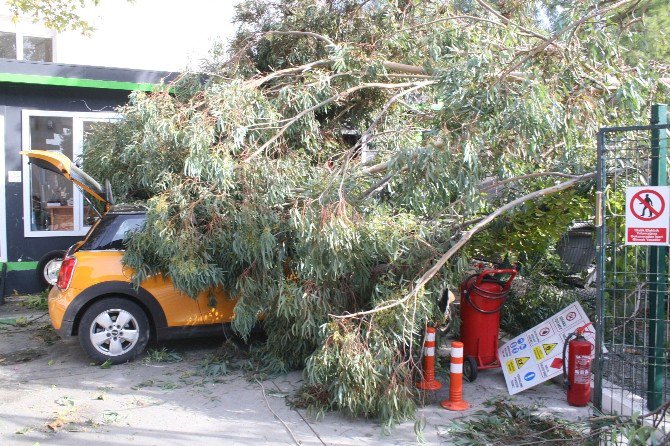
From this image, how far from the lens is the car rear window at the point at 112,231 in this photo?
23.3 feet

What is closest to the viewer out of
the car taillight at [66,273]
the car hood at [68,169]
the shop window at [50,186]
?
the car taillight at [66,273]

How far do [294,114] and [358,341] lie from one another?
3.34 metres

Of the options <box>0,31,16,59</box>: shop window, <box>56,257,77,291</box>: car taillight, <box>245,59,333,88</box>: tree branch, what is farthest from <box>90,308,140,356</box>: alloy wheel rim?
<box>0,31,16,59</box>: shop window

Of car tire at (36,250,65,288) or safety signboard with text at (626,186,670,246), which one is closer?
safety signboard with text at (626,186,670,246)

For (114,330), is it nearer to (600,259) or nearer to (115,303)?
(115,303)

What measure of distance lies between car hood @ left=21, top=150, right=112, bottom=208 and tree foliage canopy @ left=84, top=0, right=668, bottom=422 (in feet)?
1.16

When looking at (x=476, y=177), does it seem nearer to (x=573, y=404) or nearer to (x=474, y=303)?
(x=474, y=303)

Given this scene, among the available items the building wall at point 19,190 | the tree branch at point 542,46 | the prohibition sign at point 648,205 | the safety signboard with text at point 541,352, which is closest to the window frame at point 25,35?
the building wall at point 19,190

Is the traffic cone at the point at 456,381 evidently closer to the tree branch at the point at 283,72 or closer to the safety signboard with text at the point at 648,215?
the safety signboard with text at the point at 648,215

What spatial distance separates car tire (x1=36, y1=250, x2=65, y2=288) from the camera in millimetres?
10539

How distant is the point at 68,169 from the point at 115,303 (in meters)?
1.70

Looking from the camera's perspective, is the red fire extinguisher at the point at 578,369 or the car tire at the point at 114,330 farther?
the car tire at the point at 114,330

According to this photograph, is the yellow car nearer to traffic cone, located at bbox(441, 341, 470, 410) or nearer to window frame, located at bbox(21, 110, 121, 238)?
traffic cone, located at bbox(441, 341, 470, 410)

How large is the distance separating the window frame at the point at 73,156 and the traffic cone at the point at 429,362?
7168 mm
